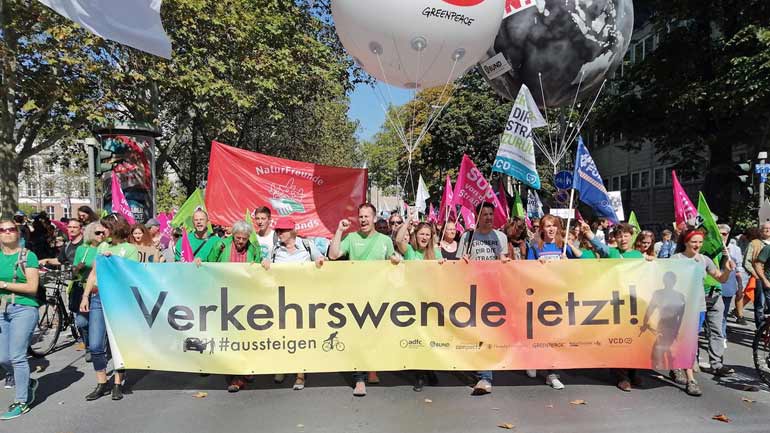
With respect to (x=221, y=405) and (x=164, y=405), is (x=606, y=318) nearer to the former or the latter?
(x=221, y=405)

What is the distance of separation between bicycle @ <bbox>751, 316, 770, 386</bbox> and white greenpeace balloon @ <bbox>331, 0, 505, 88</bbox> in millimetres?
5064

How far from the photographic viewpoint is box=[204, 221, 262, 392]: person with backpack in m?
5.61

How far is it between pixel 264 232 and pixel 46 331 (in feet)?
13.1

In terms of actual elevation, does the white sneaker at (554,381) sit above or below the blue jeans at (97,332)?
below

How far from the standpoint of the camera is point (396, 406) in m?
5.07

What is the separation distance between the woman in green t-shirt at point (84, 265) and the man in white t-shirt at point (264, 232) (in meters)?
1.67

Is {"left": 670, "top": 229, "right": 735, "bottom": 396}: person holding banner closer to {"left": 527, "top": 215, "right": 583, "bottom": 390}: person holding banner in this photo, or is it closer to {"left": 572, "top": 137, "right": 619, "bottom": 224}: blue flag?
{"left": 572, "top": 137, "right": 619, "bottom": 224}: blue flag

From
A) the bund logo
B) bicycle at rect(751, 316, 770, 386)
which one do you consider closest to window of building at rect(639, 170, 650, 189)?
the bund logo

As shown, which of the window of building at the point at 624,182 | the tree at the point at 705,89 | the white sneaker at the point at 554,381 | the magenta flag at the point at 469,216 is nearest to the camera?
the white sneaker at the point at 554,381

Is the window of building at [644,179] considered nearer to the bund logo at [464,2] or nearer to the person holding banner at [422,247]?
the bund logo at [464,2]

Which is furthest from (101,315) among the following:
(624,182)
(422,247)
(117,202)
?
(624,182)

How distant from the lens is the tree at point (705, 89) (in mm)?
17266

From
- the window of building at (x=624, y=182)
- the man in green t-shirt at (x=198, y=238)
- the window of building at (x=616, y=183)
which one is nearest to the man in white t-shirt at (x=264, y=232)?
the man in green t-shirt at (x=198, y=238)

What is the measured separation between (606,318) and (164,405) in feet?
14.0
